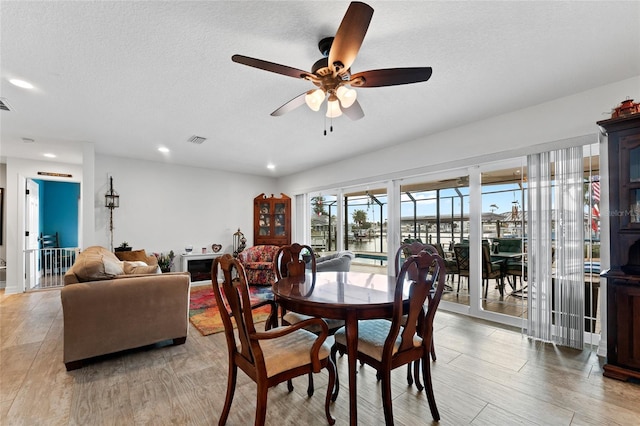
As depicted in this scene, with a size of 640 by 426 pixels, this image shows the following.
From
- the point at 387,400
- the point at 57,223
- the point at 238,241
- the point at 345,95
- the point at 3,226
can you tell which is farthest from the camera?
the point at 57,223

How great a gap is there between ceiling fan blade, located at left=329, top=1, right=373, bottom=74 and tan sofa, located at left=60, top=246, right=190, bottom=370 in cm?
253

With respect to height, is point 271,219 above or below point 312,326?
above

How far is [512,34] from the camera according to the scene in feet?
6.37

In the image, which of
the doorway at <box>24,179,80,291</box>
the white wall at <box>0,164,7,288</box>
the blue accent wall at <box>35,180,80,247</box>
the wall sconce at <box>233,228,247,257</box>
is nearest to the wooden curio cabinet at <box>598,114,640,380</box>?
the wall sconce at <box>233,228,247,257</box>

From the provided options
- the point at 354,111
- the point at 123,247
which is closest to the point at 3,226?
the point at 123,247

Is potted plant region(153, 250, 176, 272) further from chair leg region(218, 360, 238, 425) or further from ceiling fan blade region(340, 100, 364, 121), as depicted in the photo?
ceiling fan blade region(340, 100, 364, 121)

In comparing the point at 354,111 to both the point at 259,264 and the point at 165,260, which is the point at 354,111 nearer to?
the point at 259,264

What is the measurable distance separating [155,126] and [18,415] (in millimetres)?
3088

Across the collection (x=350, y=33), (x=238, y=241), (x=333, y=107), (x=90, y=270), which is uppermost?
(x=350, y=33)

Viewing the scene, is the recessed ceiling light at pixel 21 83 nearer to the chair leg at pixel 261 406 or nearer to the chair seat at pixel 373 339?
the chair leg at pixel 261 406

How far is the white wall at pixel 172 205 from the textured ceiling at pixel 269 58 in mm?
1655

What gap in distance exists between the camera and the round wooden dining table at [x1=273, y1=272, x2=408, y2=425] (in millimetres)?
1672

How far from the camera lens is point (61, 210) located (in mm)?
7488

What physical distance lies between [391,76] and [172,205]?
5.43 m
